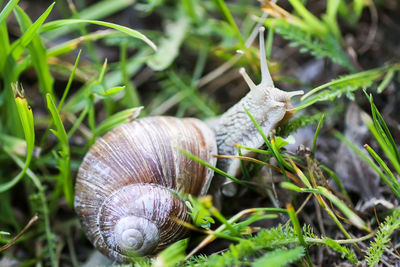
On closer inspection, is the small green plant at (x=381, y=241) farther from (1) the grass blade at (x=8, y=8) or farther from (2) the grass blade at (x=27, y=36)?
(1) the grass blade at (x=8, y=8)

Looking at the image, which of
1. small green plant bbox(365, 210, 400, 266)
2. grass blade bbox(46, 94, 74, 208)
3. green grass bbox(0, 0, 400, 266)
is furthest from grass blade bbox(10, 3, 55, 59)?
small green plant bbox(365, 210, 400, 266)

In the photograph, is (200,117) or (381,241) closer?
(381,241)

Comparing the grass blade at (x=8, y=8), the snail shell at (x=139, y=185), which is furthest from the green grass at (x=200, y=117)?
the snail shell at (x=139, y=185)

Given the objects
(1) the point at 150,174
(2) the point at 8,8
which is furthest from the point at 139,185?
(2) the point at 8,8

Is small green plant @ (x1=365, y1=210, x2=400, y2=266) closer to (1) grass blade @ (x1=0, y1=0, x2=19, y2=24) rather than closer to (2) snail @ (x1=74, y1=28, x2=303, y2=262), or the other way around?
(2) snail @ (x1=74, y1=28, x2=303, y2=262)

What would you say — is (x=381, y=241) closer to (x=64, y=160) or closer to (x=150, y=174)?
(x=150, y=174)

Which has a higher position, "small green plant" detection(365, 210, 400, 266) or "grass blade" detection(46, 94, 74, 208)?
"grass blade" detection(46, 94, 74, 208)

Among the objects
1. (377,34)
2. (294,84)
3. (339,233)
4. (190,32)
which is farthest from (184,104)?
(377,34)
